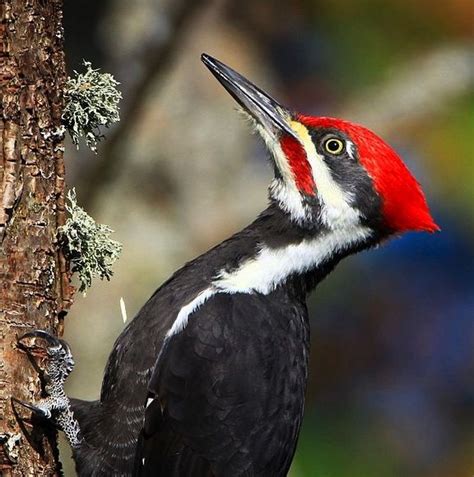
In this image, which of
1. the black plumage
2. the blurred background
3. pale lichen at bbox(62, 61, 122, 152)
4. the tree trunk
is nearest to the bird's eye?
the black plumage

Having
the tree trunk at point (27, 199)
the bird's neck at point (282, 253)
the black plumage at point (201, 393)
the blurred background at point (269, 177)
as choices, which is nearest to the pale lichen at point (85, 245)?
the tree trunk at point (27, 199)

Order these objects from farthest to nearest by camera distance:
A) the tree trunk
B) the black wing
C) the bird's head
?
the bird's head → the black wing → the tree trunk

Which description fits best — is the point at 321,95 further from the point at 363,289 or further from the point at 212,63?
the point at 212,63

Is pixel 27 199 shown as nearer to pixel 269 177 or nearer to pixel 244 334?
pixel 244 334

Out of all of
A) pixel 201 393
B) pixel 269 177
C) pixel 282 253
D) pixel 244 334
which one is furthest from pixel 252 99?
pixel 269 177

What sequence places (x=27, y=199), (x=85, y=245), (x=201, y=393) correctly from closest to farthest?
(x=27, y=199), (x=85, y=245), (x=201, y=393)

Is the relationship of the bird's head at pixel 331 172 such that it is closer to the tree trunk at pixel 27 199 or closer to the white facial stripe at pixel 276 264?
the white facial stripe at pixel 276 264

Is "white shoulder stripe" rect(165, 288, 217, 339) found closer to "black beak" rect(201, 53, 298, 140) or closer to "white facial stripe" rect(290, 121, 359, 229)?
"white facial stripe" rect(290, 121, 359, 229)

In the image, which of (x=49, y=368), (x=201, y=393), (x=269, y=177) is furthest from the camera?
(x=269, y=177)
